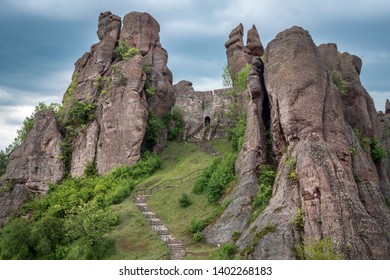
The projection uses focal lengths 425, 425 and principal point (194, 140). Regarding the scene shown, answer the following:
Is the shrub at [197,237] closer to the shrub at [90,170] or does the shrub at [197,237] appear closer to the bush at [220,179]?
the bush at [220,179]

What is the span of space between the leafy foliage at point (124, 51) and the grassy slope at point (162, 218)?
19.2 m

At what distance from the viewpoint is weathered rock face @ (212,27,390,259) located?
84.1 feet

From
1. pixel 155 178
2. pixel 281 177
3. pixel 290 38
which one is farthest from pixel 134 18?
pixel 281 177

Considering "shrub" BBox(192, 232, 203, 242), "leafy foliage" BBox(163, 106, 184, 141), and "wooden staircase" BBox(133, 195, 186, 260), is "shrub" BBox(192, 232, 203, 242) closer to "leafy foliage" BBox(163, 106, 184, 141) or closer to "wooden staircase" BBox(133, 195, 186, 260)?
"wooden staircase" BBox(133, 195, 186, 260)

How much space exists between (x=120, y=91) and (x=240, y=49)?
2436 centimetres

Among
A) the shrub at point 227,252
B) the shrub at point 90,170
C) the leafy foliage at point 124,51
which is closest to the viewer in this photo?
the shrub at point 227,252

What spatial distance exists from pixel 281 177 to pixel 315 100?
7198 millimetres

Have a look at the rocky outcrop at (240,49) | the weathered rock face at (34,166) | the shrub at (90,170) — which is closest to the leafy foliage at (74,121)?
the weathered rock face at (34,166)

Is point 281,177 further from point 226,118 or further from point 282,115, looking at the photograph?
point 226,118

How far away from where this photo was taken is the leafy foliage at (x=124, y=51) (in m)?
60.9

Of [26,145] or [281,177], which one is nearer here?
[281,177]

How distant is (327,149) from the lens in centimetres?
3003

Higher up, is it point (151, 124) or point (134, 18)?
point (134, 18)

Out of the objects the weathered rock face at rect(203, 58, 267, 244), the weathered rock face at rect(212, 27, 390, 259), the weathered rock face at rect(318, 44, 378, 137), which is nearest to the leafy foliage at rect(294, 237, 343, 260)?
the weathered rock face at rect(212, 27, 390, 259)
